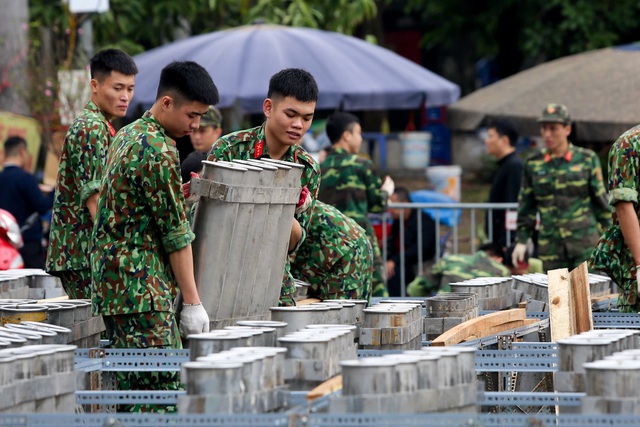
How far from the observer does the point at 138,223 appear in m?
5.45

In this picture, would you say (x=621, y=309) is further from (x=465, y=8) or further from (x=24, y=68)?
(x=465, y=8)

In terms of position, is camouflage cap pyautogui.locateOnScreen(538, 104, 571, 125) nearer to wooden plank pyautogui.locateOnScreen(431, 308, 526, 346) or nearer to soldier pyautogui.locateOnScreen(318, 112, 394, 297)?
soldier pyautogui.locateOnScreen(318, 112, 394, 297)

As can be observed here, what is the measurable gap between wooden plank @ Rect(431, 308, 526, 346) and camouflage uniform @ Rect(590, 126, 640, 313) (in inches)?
35.5

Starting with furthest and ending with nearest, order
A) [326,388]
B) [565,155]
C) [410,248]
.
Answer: [410,248], [565,155], [326,388]

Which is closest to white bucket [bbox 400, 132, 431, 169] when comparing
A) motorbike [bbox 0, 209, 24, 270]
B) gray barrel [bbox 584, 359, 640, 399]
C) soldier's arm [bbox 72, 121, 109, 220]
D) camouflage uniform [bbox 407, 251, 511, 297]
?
camouflage uniform [bbox 407, 251, 511, 297]

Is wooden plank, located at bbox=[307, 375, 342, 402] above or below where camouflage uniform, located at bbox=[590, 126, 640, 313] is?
below

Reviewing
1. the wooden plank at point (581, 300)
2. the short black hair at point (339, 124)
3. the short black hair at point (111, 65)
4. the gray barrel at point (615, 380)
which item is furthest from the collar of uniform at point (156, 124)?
the short black hair at point (339, 124)

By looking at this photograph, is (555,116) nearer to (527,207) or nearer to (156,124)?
(527,207)

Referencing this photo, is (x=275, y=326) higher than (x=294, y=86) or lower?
lower

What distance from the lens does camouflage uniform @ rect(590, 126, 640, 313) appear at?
696cm

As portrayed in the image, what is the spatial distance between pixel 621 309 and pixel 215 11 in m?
12.4

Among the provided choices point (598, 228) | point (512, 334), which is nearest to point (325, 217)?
point (512, 334)

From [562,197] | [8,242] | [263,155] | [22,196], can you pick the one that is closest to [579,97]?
[562,197]

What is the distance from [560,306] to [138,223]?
6.42ft
